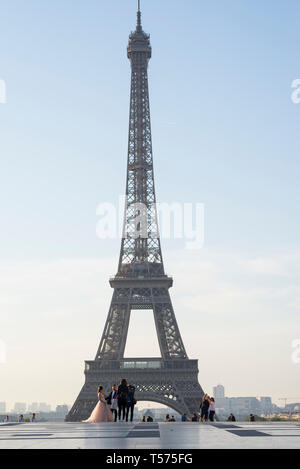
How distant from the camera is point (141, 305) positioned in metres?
92.8

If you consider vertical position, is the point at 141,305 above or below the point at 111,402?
above

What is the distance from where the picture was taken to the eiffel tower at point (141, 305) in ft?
281

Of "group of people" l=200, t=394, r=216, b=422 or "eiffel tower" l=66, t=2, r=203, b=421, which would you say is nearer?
"group of people" l=200, t=394, r=216, b=422

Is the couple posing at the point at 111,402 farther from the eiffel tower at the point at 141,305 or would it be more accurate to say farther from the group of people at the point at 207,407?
the eiffel tower at the point at 141,305

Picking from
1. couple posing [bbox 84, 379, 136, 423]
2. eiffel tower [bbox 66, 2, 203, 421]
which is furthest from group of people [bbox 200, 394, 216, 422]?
eiffel tower [bbox 66, 2, 203, 421]

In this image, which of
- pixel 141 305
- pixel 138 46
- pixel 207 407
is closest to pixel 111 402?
pixel 207 407

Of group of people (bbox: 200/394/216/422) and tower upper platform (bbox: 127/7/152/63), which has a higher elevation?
tower upper platform (bbox: 127/7/152/63)

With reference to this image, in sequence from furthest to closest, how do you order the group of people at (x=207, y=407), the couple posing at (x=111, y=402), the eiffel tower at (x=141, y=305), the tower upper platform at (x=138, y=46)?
the tower upper platform at (x=138, y=46) → the eiffel tower at (x=141, y=305) → the group of people at (x=207, y=407) → the couple posing at (x=111, y=402)

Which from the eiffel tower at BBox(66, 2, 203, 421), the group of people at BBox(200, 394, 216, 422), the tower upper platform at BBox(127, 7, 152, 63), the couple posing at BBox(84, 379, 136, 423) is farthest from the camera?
the tower upper platform at BBox(127, 7, 152, 63)

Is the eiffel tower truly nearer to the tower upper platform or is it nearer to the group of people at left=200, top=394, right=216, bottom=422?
the tower upper platform

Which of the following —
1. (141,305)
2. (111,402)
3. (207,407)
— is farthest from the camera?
(141,305)

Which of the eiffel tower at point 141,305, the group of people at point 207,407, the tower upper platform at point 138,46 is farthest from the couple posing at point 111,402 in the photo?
the tower upper platform at point 138,46

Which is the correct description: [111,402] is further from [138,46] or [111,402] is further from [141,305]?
[138,46]

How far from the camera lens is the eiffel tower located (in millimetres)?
85562
